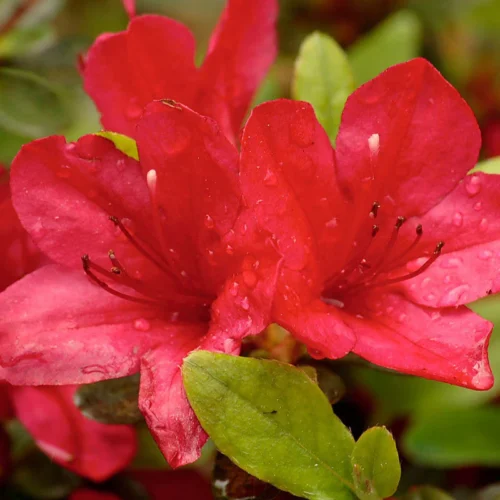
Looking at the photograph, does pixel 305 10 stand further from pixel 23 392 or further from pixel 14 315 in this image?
pixel 14 315

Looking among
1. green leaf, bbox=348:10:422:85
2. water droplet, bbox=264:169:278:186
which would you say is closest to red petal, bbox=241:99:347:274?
water droplet, bbox=264:169:278:186

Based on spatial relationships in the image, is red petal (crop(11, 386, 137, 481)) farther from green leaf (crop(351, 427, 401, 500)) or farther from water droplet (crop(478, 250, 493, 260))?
water droplet (crop(478, 250, 493, 260))

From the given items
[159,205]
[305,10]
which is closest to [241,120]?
[159,205]

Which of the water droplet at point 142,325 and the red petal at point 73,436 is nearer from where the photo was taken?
the water droplet at point 142,325

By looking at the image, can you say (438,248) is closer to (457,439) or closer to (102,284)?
(102,284)

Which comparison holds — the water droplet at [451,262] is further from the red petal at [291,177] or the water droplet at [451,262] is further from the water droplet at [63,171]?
the water droplet at [63,171]

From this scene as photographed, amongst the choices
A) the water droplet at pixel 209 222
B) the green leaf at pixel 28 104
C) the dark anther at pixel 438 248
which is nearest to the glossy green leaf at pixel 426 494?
the dark anther at pixel 438 248

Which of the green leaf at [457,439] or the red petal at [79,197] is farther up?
the red petal at [79,197]
